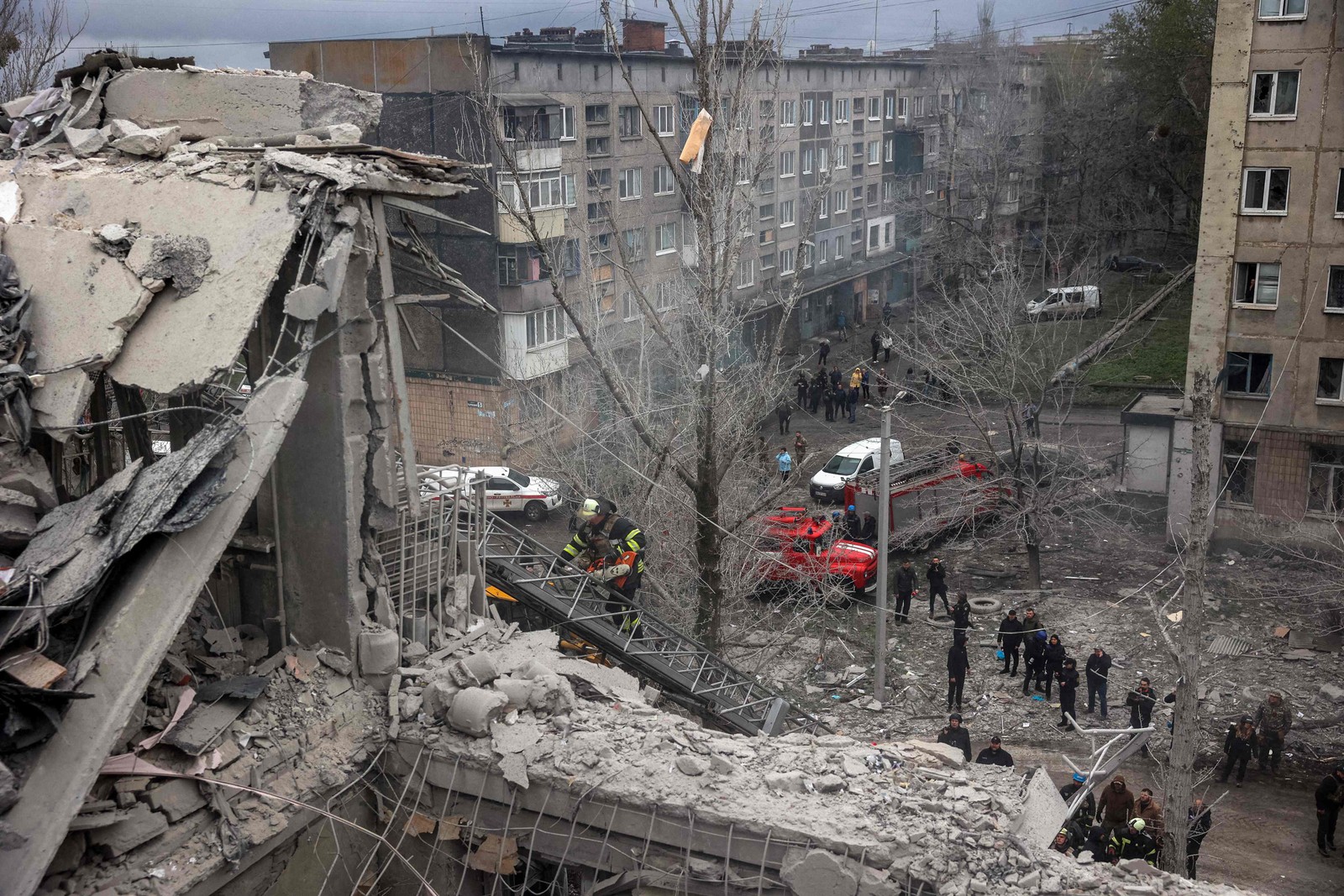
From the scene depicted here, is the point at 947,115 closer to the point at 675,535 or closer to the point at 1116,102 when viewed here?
the point at 1116,102

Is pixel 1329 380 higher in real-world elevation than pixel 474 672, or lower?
lower

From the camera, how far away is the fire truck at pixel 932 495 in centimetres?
2253

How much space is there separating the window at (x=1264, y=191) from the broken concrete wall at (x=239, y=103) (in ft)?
66.2

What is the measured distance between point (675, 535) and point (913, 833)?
1218 centimetres

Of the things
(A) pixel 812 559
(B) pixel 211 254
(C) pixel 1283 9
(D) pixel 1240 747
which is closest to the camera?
(B) pixel 211 254

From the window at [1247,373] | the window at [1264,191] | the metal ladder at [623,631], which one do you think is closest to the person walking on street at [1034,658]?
the metal ladder at [623,631]

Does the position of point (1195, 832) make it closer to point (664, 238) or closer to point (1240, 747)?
point (1240, 747)

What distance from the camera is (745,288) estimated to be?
40.9 m

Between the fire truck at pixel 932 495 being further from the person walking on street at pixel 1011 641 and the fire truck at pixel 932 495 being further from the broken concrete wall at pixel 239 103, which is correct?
the broken concrete wall at pixel 239 103

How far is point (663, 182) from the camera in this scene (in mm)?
35531

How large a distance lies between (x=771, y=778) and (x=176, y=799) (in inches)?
144

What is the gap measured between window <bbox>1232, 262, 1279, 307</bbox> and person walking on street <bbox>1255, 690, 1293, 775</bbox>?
35.5ft

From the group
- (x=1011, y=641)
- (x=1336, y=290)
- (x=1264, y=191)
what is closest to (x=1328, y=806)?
(x=1011, y=641)

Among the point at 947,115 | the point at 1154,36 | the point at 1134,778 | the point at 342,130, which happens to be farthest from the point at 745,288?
the point at 342,130
